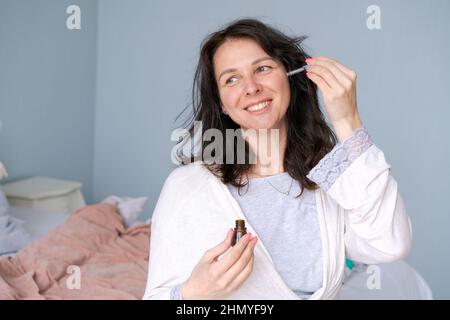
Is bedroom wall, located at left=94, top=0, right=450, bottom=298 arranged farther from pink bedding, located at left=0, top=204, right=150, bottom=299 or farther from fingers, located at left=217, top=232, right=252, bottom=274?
fingers, located at left=217, top=232, right=252, bottom=274

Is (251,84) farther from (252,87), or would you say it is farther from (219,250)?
(219,250)

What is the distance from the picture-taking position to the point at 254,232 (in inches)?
38.0

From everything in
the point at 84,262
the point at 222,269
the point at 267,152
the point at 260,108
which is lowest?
the point at 84,262

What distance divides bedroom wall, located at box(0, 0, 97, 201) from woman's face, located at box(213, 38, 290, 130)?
1.82 meters

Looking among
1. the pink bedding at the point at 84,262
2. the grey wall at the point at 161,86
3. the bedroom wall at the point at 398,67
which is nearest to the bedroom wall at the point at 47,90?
the grey wall at the point at 161,86

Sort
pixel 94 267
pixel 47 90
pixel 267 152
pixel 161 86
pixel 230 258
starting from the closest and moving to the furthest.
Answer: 1. pixel 230 258
2. pixel 267 152
3. pixel 94 267
4. pixel 47 90
5. pixel 161 86

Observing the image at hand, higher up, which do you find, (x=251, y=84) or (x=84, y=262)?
(x=251, y=84)

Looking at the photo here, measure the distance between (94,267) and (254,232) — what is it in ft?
3.27

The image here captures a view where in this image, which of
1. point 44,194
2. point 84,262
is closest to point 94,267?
point 84,262

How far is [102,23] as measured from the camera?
3201mm

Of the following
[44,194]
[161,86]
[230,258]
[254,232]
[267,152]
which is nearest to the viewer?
[230,258]

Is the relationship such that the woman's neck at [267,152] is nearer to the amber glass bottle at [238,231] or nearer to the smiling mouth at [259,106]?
→ the smiling mouth at [259,106]
